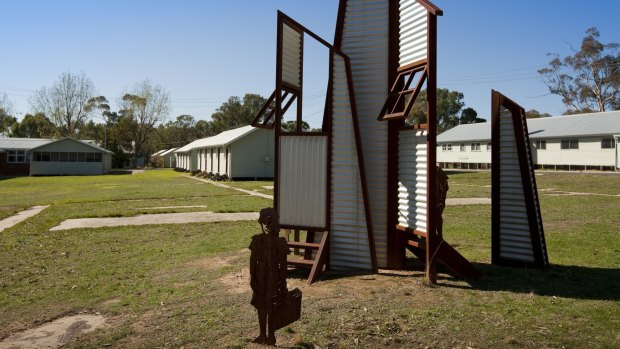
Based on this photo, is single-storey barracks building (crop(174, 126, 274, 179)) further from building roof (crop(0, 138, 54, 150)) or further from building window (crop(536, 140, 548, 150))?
building window (crop(536, 140, 548, 150))

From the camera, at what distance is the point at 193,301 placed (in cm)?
640

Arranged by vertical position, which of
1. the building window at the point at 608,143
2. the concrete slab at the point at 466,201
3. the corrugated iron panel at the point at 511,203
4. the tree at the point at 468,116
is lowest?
the concrete slab at the point at 466,201

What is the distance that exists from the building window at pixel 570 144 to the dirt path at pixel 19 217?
40.2 m

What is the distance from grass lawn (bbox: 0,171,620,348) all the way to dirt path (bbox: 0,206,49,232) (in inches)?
80.4

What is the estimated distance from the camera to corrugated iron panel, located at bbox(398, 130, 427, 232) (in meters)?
7.51

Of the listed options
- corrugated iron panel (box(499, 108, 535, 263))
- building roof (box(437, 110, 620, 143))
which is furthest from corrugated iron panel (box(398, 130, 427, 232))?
building roof (box(437, 110, 620, 143))

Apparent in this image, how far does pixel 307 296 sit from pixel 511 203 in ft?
14.3

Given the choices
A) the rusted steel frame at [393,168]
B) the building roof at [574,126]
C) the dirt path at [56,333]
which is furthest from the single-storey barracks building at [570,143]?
the dirt path at [56,333]

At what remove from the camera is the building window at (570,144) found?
130 feet

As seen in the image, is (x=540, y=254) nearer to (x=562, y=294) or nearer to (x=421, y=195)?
(x=562, y=294)

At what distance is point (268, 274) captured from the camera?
4.63 metres

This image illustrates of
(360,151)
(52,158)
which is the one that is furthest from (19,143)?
(360,151)

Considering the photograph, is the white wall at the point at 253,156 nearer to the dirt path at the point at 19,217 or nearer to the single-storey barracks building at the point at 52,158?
the dirt path at the point at 19,217

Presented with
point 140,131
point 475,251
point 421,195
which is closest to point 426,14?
point 421,195
